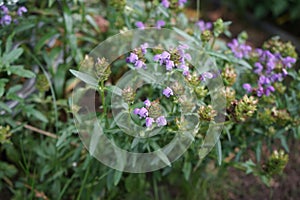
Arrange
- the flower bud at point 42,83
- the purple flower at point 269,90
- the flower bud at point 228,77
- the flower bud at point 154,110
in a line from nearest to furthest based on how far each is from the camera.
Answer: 1. the flower bud at point 154,110
2. the flower bud at point 228,77
3. the purple flower at point 269,90
4. the flower bud at point 42,83

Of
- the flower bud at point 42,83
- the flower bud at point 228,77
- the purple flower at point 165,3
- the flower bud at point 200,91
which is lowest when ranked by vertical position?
the flower bud at point 42,83

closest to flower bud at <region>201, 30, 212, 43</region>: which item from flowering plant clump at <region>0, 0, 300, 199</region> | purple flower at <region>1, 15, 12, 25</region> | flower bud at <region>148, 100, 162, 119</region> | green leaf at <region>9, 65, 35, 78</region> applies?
flowering plant clump at <region>0, 0, 300, 199</region>

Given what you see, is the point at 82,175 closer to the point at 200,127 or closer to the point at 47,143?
the point at 47,143

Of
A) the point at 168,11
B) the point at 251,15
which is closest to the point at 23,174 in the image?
the point at 168,11

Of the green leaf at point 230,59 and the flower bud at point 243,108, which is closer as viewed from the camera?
the flower bud at point 243,108

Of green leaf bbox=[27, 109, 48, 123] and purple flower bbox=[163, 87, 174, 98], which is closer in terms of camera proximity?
purple flower bbox=[163, 87, 174, 98]

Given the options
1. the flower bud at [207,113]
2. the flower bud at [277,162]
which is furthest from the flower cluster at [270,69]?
the flower bud at [207,113]

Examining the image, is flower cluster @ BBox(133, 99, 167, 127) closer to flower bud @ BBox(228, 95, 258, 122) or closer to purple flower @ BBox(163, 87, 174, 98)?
purple flower @ BBox(163, 87, 174, 98)

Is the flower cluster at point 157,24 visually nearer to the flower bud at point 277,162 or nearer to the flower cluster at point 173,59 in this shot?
the flower cluster at point 173,59
